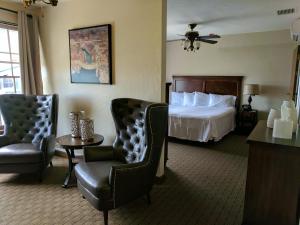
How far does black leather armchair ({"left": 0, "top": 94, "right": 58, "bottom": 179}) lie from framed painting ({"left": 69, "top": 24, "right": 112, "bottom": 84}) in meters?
0.58

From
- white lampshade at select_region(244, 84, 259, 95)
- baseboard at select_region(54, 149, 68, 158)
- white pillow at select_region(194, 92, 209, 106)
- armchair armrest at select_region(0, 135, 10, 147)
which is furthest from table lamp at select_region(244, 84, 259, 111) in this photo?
armchair armrest at select_region(0, 135, 10, 147)

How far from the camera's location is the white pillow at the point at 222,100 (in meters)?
5.95

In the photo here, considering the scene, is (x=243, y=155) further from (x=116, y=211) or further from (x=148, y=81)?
(x=116, y=211)

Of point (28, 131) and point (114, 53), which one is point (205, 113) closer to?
point (114, 53)

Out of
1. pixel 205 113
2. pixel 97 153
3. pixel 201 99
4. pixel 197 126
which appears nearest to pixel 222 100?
pixel 201 99

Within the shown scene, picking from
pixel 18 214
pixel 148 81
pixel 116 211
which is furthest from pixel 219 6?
pixel 18 214

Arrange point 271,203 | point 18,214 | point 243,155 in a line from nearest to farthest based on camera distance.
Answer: point 271,203, point 18,214, point 243,155

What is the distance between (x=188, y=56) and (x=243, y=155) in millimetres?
3563

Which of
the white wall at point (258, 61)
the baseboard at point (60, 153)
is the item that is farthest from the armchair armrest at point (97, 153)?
the white wall at point (258, 61)

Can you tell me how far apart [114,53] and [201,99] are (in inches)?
143

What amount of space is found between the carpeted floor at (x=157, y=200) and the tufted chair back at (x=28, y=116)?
1.91ft

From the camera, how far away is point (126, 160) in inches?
106

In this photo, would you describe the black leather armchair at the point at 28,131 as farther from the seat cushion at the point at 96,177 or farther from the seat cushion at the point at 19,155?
the seat cushion at the point at 96,177

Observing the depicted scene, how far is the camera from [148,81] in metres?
2.95
